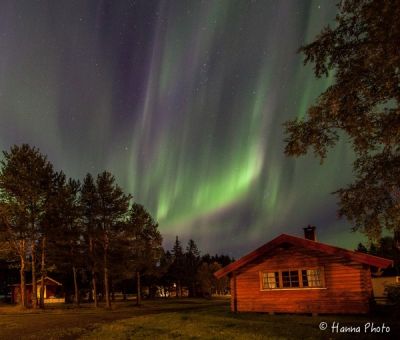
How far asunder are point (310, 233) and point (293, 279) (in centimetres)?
766

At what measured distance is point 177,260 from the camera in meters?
104

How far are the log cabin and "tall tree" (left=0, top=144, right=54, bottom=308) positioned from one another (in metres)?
22.8

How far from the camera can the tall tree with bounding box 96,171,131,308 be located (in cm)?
4688

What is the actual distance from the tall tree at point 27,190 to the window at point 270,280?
2617 centimetres

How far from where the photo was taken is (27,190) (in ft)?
132

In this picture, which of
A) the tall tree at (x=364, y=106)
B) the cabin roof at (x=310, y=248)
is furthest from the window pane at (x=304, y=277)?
the tall tree at (x=364, y=106)

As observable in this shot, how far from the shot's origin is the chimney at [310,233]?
32.5 m

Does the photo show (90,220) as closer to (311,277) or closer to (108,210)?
(108,210)

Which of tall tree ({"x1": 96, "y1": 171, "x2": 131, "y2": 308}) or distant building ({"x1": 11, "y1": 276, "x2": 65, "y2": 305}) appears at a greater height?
tall tree ({"x1": 96, "y1": 171, "x2": 131, "y2": 308})

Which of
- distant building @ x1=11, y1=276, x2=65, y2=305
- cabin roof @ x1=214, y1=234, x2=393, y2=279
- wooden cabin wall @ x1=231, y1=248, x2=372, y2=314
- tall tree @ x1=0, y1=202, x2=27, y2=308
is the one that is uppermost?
tall tree @ x1=0, y1=202, x2=27, y2=308

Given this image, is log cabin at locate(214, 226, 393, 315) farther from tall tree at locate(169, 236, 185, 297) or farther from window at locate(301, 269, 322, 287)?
tall tree at locate(169, 236, 185, 297)

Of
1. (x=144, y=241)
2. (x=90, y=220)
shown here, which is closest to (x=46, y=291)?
(x=144, y=241)

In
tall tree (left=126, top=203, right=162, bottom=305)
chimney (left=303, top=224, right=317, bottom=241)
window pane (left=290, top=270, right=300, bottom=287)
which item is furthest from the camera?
tall tree (left=126, top=203, right=162, bottom=305)

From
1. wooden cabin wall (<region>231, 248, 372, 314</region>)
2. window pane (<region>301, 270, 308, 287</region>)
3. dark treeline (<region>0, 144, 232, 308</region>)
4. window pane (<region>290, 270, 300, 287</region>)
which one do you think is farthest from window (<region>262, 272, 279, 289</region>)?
dark treeline (<region>0, 144, 232, 308</region>)
